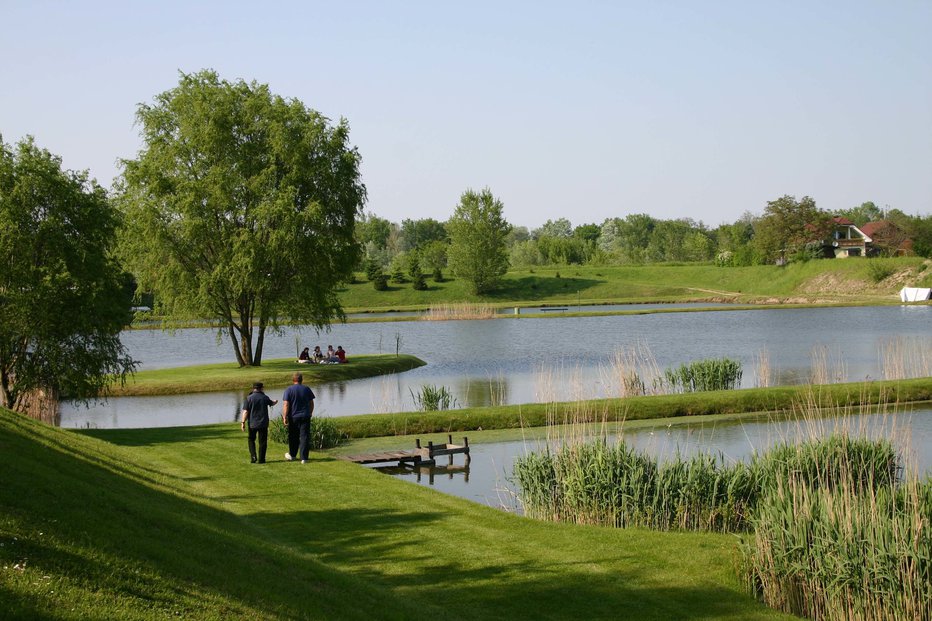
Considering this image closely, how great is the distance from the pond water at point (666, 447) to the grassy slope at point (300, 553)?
201 cm

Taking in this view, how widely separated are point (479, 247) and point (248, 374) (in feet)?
217

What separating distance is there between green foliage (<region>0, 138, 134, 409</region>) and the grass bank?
7.69 meters

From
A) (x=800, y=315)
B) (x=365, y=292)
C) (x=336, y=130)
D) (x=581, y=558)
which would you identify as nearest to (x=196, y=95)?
(x=336, y=130)

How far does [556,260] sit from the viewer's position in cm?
14462

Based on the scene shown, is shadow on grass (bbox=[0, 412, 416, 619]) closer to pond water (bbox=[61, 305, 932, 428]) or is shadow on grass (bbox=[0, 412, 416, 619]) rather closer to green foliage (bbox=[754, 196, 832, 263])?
pond water (bbox=[61, 305, 932, 428])

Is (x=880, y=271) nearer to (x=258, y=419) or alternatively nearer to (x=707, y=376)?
(x=707, y=376)

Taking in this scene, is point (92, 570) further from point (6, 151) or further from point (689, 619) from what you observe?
point (6, 151)

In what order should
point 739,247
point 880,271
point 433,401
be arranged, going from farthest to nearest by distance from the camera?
point 739,247
point 880,271
point 433,401

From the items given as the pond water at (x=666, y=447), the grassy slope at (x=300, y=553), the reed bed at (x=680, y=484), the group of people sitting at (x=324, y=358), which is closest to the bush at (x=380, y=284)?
the group of people sitting at (x=324, y=358)

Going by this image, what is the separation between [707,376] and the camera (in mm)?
31641

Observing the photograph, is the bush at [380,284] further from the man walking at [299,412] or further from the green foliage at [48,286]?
the man walking at [299,412]

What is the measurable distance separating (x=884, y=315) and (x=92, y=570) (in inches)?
2634

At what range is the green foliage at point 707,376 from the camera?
31641 millimetres

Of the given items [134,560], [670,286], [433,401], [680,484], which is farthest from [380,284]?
[134,560]
